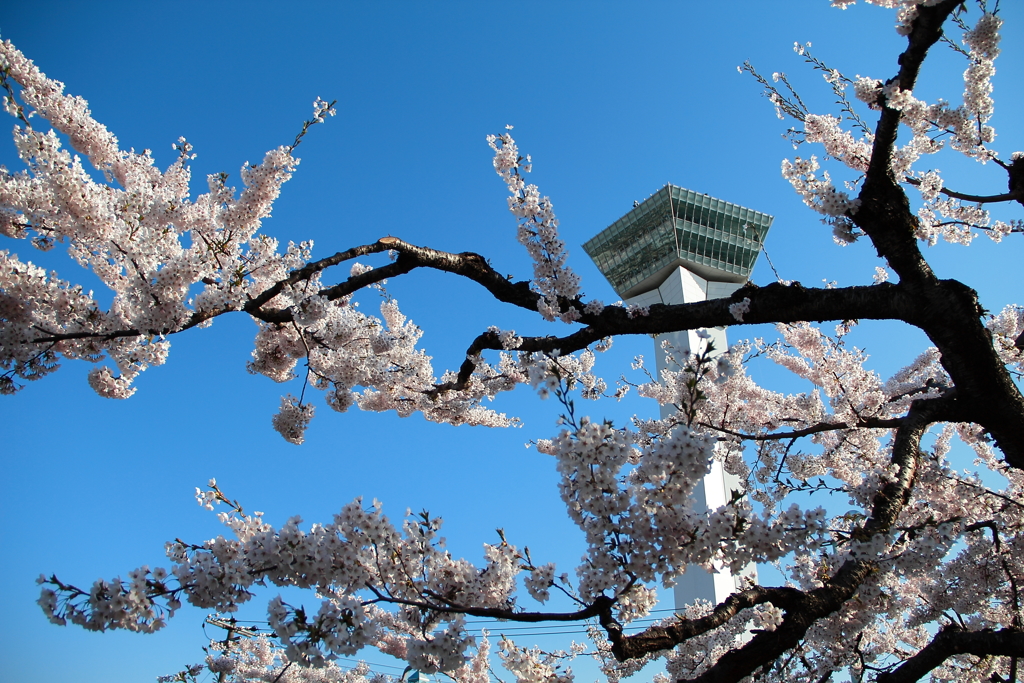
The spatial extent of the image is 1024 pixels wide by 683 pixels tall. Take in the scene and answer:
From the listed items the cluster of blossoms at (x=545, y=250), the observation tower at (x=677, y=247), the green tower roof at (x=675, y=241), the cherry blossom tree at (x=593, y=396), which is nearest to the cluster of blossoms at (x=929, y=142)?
the cherry blossom tree at (x=593, y=396)

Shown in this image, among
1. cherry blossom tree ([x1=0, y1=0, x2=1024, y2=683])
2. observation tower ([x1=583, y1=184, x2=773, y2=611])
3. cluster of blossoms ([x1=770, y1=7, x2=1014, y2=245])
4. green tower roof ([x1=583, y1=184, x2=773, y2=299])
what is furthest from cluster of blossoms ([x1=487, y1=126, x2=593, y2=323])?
green tower roof ([x1=583, y1=184, x2=773, y2=299])

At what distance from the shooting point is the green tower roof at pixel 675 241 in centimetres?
3875

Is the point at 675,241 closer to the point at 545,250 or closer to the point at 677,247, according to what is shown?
the point at 677,247

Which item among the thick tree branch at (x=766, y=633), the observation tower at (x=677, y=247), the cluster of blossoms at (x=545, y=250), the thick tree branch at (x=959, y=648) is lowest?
the thick tree branch at (x=959, y=648)

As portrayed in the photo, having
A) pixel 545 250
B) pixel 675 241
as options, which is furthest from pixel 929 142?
pixel 675 241

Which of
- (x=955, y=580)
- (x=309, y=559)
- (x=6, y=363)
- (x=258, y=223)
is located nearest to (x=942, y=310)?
(x=955, y=580)

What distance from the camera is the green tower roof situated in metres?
38.8

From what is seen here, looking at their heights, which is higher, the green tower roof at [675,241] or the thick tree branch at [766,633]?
the green tower roof at [675,241]

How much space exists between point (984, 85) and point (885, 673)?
481cm

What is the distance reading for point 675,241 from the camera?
3869 cm

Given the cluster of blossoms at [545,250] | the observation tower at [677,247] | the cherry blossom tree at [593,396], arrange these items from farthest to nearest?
1. the observation tower at [677,247]
2. the cluster of blossoms at [545,250]
3. the cherry blossom tree at [593,396]

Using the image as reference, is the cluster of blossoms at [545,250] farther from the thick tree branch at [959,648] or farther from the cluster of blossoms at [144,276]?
the thick tree branch at [959,648]

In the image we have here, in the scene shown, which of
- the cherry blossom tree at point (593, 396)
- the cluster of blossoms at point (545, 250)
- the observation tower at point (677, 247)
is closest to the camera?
the cherry blossom tree at point (593, 396)

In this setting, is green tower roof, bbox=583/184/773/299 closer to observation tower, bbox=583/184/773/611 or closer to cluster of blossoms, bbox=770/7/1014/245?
observation tower, bbox=583/184/773/611
